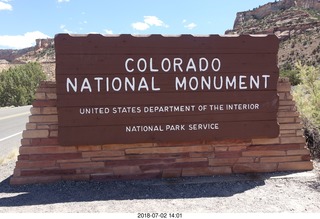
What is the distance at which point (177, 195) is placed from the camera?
4.89 metres

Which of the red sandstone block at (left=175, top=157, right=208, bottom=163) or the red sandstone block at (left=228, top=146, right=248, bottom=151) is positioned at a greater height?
the red sandstone block at (left=228, top=146, right=248, bottom=151)

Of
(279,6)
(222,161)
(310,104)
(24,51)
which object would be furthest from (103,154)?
(24,51)

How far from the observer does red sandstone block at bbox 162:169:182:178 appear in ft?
18.3

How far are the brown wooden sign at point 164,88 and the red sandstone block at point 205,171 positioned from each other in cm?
47

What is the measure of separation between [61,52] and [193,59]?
1883mm

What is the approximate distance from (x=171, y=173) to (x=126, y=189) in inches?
31.0

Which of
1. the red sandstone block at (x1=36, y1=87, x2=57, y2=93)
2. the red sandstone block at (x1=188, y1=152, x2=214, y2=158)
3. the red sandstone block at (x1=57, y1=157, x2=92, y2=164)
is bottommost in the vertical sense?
the red sandstone block at (x1=57, y1=157, x2=92, y2=164)

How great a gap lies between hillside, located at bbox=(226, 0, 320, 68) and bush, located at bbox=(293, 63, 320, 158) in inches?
1339

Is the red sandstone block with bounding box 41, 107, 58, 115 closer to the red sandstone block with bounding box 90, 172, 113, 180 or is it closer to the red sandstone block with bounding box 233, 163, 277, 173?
the red sandstone block with bounding box 90, 172, 113, 180

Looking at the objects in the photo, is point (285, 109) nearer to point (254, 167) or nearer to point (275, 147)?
point (275, 147)

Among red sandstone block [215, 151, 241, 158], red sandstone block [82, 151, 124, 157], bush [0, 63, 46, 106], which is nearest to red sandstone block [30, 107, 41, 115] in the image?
red sandstone block [82, 151, 124, 157]

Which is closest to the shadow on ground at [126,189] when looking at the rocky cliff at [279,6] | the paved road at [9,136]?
the paved road at [9,136]

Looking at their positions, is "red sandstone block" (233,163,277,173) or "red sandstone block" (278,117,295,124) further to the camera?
"red sandstone block" (278,117,295,124)

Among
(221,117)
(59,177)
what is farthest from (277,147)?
(59,177)
